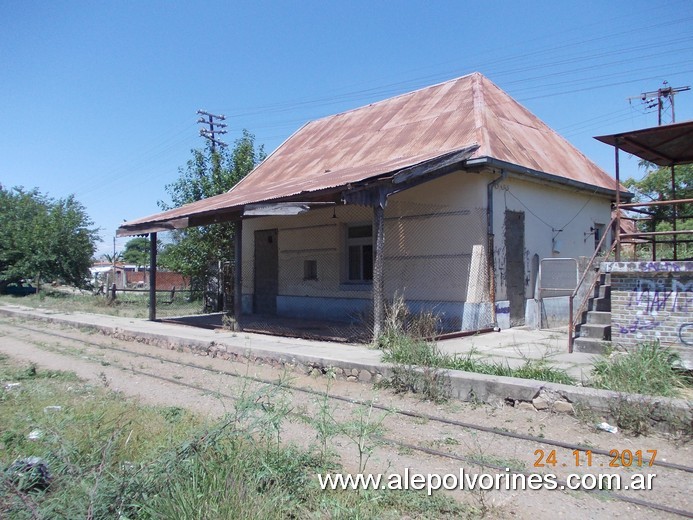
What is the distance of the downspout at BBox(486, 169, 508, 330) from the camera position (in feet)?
37.7

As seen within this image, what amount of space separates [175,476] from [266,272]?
Answer: 14020mm

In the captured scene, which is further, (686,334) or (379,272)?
(379,272)

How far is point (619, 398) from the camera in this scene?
571cm

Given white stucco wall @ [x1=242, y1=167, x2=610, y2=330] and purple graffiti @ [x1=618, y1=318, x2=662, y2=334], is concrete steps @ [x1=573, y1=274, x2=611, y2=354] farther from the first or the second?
white stucco wall @ [x1=242, y1=167, x2=610, y2=330]

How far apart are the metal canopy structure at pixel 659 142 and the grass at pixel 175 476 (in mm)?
6862

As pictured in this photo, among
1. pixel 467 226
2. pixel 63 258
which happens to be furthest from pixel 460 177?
pixel 63 258

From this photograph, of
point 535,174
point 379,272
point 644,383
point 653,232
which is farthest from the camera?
point 535,174

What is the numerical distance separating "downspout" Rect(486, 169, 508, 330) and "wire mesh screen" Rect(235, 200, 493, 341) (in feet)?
0.29

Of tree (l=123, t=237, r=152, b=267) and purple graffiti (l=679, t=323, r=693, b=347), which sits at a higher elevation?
tree (l=123, t=237, r=152, b=267)

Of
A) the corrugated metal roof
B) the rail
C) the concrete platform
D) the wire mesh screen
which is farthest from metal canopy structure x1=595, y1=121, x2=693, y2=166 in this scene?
the concrete platform

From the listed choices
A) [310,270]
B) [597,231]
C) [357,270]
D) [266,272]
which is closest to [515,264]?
[357,270]

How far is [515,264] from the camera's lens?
12.4m

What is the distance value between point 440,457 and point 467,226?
752cm

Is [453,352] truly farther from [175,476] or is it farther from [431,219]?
[175,476]
